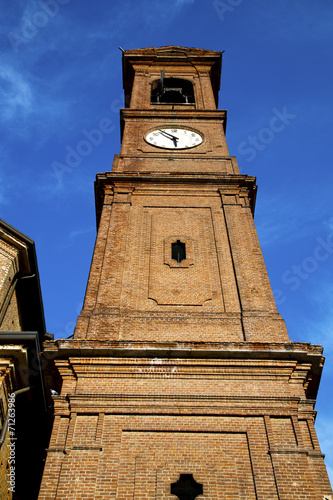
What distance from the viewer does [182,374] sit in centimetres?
1014

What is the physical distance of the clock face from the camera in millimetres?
19266

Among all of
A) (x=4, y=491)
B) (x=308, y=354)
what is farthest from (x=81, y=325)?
(x=308, y=354)

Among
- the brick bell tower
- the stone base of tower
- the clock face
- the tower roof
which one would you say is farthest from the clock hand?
the stone base of tower

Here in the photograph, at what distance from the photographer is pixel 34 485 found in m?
13.9

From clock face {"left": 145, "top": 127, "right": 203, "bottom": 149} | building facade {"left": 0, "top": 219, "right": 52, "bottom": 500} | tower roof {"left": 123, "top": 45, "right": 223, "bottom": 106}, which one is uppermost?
tower roof {"left": 123, "top": 45, "right": 223, "bottom": 106}

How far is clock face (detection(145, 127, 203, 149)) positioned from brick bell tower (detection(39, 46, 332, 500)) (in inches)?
169

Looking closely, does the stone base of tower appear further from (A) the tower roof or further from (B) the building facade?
(A) the tower roof

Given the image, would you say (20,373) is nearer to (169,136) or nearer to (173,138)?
(173,138)

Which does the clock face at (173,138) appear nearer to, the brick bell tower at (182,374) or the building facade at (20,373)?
the brick bell tower at (182,374)

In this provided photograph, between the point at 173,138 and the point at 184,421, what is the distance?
1256cm

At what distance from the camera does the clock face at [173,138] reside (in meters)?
19.3

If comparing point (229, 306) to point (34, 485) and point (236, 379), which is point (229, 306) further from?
point (34, 485)

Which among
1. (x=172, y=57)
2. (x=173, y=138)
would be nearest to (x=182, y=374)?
(x=173, y=138)

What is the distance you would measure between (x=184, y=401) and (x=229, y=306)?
10.1 feet
